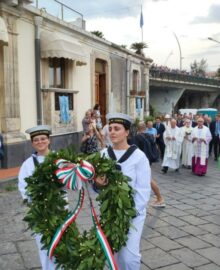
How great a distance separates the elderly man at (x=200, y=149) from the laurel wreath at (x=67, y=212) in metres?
7.33

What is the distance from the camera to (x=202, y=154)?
999cm

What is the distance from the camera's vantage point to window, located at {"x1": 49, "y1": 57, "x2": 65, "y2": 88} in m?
11.9

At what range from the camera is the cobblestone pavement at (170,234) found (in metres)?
4.16

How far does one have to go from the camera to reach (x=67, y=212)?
9.64 feet

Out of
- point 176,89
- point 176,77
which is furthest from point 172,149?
point 176,89

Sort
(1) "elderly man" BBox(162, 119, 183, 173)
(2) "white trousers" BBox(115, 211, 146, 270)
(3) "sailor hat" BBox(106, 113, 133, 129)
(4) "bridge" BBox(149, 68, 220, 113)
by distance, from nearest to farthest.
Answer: (2) "white trousers" BBox(115, 211, 146, 270) → (3) "sailor hat" BBox(106, 113, 133, 129) → (1) "elderly man" BBox(162, 119, 183, 173) → (4) "bridge" BBox(149, 68, 220, 113)

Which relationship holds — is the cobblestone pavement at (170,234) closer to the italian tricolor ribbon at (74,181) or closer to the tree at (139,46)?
the italian tricolor ribbon at (74,181)

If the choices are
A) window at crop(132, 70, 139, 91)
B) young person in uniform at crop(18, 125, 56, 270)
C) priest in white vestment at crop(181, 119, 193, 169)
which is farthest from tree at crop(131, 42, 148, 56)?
young person in uniform at crop(18, 125, 56, 270)

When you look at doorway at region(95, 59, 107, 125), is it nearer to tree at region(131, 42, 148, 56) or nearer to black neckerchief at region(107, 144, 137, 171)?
tree at region(131, 42, 148, 56)

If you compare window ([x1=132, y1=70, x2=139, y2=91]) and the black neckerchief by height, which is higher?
window ([x1=132, y1=70, x2=139, y2=91])

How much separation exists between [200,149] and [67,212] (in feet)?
25.4

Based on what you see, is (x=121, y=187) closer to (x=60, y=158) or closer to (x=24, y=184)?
(x=60, y=158)

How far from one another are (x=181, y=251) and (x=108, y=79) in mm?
12043

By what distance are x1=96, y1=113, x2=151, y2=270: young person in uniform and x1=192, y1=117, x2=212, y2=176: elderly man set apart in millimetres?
7021
